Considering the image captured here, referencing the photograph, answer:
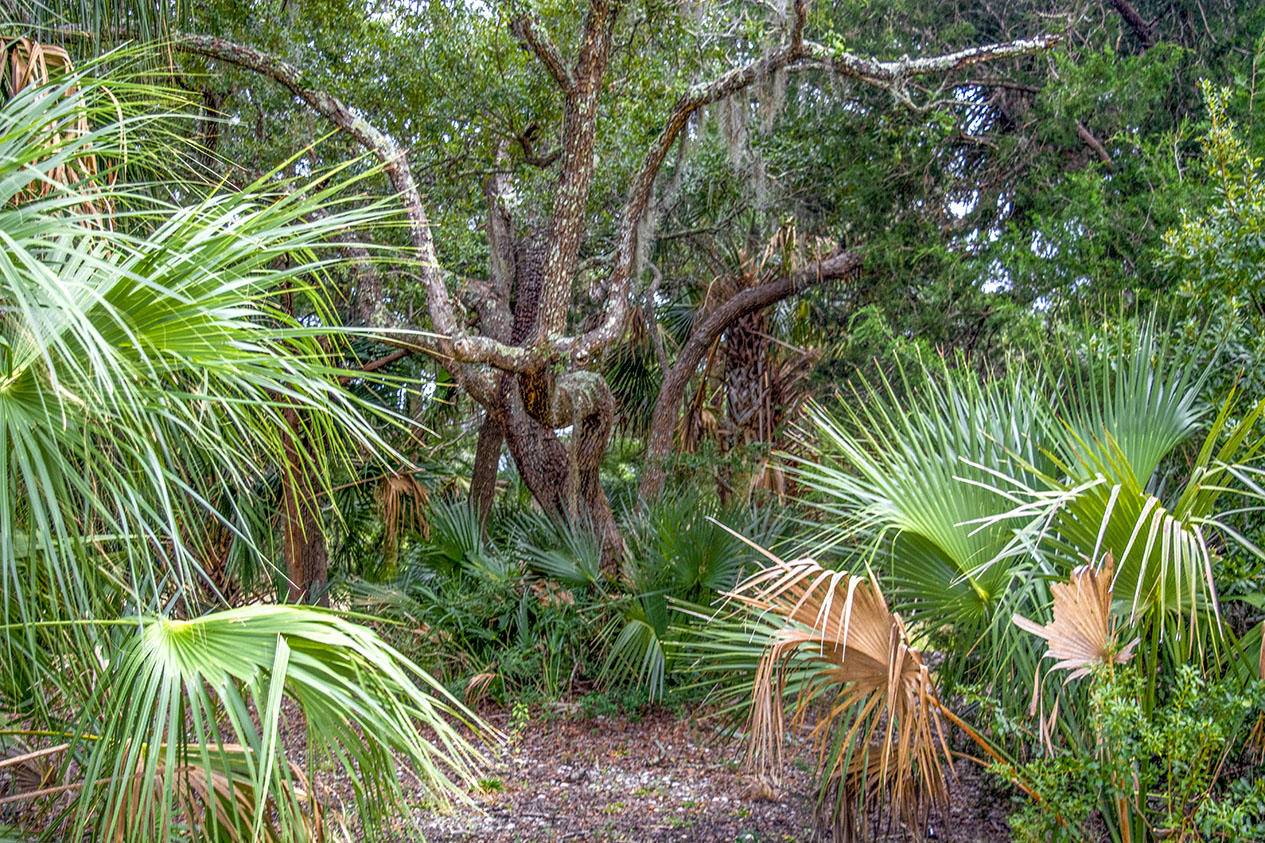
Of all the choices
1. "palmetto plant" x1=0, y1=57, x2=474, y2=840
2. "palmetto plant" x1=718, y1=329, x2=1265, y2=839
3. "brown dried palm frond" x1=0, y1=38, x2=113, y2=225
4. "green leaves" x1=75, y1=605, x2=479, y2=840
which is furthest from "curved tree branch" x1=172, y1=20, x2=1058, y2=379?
"green leaves" x1=75, y1=605, x2=479, y2=840

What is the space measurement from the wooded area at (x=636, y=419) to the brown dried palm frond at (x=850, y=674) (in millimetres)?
27

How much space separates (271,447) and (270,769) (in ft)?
3.34

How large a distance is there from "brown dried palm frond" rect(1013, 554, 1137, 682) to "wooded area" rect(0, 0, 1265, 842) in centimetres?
2

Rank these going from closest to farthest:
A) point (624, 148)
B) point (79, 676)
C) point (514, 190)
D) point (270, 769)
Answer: point (270, 769) → point (79, 676) → point (624, 148) → point (514, 190)

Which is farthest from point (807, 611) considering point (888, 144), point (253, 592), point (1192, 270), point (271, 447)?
point (253, 592)

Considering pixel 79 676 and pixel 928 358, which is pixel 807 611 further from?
pixel 928 358

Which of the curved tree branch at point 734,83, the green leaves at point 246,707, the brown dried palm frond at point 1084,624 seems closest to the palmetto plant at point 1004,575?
the brown dried palm frond at point 1084,624

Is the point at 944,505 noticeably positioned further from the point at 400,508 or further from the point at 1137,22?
the point at 400,508

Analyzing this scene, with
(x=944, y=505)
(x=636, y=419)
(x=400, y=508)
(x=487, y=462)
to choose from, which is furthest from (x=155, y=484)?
(x=636, y=419)

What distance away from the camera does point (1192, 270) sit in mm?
4426

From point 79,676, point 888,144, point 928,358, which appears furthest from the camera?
point 888,144

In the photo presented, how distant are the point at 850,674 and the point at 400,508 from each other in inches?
235

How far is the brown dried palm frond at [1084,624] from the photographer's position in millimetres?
3047

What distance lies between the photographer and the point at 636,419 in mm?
11727
